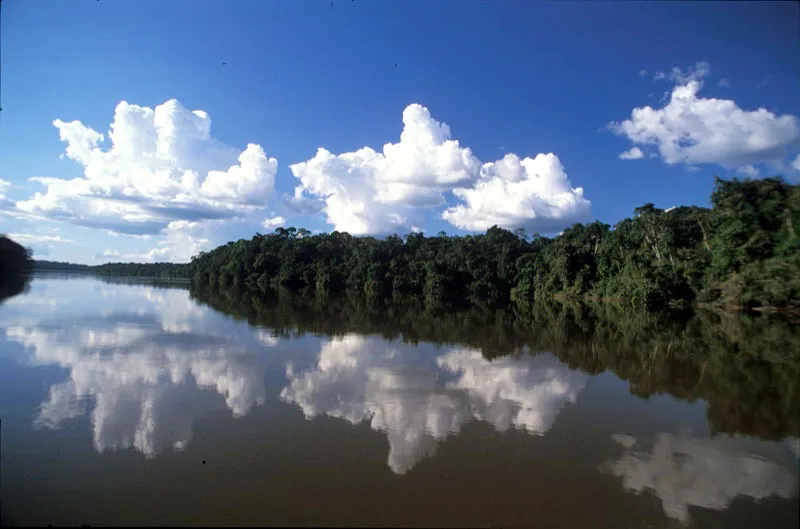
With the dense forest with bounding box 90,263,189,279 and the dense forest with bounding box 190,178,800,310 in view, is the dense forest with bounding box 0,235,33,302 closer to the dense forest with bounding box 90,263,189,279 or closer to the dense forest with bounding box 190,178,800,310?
the dense forest with bounding box 190,178,800,310

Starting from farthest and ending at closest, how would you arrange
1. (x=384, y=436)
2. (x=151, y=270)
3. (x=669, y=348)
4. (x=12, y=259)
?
(x=151, y=270)
(x=669, y=348)
(x=384, y=436)
(x=12, y=259)

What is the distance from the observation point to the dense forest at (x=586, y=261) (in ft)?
96.9

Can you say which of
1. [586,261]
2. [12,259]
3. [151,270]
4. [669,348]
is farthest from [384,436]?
[151,270]

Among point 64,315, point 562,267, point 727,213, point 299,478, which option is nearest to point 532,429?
point 299,478

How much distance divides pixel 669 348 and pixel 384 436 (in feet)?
44.7

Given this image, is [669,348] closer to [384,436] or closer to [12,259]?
[384,436]

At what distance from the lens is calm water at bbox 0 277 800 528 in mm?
4590

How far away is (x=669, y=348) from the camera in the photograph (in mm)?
15531

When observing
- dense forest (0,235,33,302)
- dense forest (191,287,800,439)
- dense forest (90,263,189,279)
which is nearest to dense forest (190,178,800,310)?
dense forest (191,287,800,439)

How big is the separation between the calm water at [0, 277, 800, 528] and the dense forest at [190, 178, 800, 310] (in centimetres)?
2115

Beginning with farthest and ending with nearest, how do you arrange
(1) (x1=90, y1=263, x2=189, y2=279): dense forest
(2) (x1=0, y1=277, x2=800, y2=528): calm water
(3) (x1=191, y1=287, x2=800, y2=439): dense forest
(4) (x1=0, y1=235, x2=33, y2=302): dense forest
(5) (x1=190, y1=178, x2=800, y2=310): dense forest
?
(1) (x1=90, y1=263, x2=189, y2=279): dense forest, (5) (x1=190, y1=178, x2=800, y2=310): dense forest, (3) (x1=191, y1=287, x2=800, y2=439): dense forest, (4) (x1=0, y1=235, x2=33, y2=302): dense forest, (2) (x1=0, y1=277, x2=800, y2=528): calm water

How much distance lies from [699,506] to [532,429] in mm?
2513

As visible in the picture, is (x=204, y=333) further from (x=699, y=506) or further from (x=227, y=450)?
(x=699, y=506)

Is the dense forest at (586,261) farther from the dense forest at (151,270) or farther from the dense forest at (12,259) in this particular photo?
the dense forest at (151,270)
